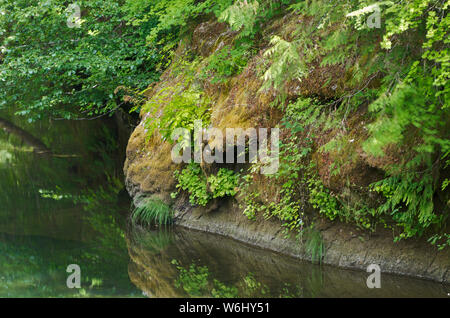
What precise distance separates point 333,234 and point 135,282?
274 centimetres

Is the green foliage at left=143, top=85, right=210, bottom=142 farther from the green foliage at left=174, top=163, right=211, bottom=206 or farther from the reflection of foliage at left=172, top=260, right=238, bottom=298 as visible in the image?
the reflection of foliage at left=172, top=260, right=238, bottom=298

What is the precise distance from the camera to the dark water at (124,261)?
6.49 meters

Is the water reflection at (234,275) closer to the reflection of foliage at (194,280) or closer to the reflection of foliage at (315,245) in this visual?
the reflection of foliage at (194,280)

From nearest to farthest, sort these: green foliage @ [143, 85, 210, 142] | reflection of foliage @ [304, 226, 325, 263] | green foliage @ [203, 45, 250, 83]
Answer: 1. reflection of foliage @ [304, 226, 325, 263]
2. green foliage @ [203, 45, 250, 83]
3. green foliage @ [143, 85, 210, 142]

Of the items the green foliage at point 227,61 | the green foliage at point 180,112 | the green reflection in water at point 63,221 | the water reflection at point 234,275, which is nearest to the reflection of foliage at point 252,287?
the water reflection at point 234,275

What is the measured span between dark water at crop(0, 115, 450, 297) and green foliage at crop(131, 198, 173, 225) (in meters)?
0.23

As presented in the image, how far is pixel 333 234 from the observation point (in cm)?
726

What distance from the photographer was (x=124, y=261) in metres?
7.90

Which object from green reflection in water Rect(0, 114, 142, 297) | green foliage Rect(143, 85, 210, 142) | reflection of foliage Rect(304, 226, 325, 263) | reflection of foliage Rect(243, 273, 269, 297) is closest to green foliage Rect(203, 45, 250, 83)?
green foliage Rect(143, 85, 210, 142)

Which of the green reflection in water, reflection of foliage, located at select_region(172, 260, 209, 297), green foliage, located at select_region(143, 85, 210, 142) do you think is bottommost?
reflection of foliage, located at select_region(172, 260, 209, 297)

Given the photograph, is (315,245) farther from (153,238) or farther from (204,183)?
(153,238)

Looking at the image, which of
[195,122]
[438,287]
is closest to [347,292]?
[438,287]

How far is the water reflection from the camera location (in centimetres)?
631

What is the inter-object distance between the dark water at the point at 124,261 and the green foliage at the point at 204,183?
26.1 inches
